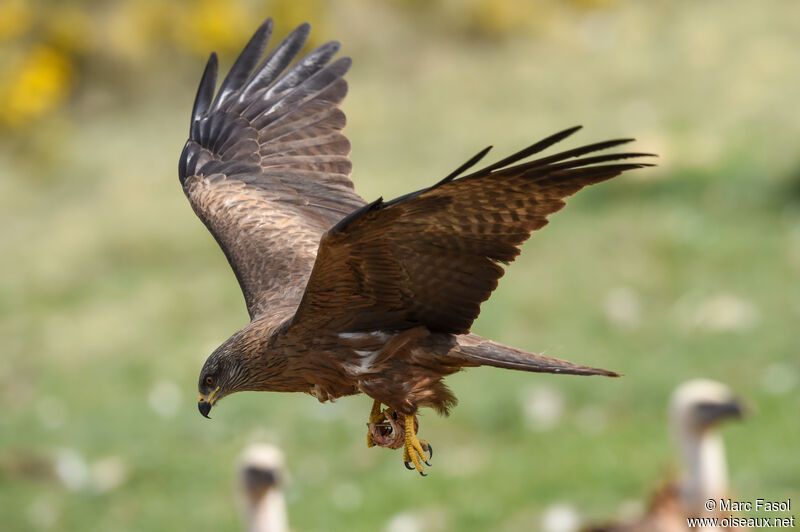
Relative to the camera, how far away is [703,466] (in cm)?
1119

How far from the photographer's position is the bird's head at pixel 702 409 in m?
10.9

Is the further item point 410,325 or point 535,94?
point 535,94

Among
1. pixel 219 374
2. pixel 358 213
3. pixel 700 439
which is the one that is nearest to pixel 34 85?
pixel 700 439

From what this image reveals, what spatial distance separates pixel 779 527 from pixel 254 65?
7.19 meters

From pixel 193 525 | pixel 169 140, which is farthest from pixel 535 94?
pixel 193 525

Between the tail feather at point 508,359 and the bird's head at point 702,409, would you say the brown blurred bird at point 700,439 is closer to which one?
the bird's head at point 702,409

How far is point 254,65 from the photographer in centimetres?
613

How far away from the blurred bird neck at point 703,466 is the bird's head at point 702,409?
0.31 ft

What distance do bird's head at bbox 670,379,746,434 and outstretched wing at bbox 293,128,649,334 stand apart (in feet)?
24.0

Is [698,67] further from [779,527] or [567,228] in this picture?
[779,527]

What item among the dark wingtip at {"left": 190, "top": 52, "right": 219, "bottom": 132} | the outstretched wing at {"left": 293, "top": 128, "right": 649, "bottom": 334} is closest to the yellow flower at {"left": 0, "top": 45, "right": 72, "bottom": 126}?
the dark wingtip at {"left": 190, "top": 52, "right": 219, "bottom": 132}

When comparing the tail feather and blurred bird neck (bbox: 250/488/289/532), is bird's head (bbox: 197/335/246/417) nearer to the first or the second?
the tail feather

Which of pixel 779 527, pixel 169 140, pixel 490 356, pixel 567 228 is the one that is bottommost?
pixel 490 356

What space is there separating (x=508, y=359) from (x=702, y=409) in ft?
24.2
